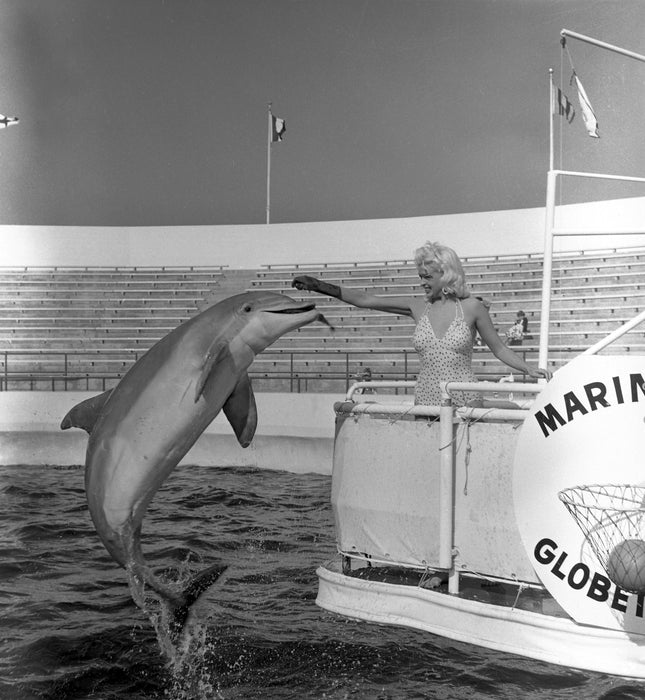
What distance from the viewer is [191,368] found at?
2.88 m

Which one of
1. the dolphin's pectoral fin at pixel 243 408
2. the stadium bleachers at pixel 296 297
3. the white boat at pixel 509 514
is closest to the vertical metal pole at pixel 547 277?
the white boat at pixel 509 514

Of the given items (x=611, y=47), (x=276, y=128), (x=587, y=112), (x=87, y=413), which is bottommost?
(x=87, y=413)

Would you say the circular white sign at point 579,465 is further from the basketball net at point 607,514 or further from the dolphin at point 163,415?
the dolphin at point 163,415

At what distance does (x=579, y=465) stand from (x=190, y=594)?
1.51 meters

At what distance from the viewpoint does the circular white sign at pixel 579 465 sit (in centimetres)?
326

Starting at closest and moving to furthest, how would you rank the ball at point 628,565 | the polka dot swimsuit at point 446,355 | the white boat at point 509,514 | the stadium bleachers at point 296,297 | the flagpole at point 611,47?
1. the ball at point 628,565
2. the white boat at point 509,514
3. the polka dot swimsuit at point 446,355
4. the flagpole at point 611,47
5. the stadium bleachers at point 296,297

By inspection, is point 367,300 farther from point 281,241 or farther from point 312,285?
point 281,241

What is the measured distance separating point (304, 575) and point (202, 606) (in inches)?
35.8

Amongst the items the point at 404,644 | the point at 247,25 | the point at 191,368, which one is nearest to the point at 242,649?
the point at 404,644

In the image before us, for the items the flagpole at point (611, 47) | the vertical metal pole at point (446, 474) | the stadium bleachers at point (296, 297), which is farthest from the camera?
the stadium bleachers at point (296, 297)

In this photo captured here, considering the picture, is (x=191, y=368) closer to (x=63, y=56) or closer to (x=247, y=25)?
(x=63, y=56)

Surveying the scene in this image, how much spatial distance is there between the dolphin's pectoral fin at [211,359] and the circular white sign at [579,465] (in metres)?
1.27

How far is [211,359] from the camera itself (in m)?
2.78

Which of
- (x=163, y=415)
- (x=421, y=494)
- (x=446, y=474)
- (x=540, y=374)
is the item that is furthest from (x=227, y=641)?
(x=540, y=374)
